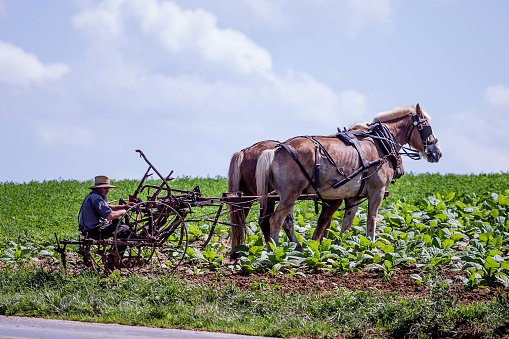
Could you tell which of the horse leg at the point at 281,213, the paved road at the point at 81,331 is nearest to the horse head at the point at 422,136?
the horse leg at the point at 281,213

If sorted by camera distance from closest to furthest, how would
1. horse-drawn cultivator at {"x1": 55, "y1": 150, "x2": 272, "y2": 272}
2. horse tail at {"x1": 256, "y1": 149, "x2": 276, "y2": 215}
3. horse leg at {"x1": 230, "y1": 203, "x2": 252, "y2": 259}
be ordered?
horse-drawn cultivator at {"x1": 55, "y1": 150, "x2": 272, "y2": 272}
horse tail at {"x1": 256, "y1": 149, "x2": 276, "y2": 215}
horse leg at {"x1": 230, "y1": 203, "x2": 252, "y2": 259}

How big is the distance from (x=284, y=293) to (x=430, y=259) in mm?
2843

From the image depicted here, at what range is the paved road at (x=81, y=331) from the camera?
6566 mm

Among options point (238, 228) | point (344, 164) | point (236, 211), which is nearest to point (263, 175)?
point (236, 211)

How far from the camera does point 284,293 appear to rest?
7.61 meters

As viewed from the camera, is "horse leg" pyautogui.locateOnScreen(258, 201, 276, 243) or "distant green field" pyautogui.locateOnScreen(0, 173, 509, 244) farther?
"distant green field" pyautogui.locateOnScreen(0, 173, 509, 244)

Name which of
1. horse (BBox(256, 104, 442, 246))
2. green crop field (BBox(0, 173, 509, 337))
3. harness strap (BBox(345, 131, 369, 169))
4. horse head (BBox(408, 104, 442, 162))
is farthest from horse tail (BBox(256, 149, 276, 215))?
horse head (BBox(408, 104, 442, 162))

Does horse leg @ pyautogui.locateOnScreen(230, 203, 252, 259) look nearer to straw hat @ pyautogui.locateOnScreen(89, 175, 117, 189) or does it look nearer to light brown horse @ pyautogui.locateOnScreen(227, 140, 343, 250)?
light brown horse @ pyautogui.locateOnScreen(227, 140, 343, 250)

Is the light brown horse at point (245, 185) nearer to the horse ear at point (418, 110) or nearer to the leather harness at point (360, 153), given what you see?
the leather harness at point (360, 153)

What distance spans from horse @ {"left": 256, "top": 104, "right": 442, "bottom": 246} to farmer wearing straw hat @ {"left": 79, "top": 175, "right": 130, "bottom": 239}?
2.40m

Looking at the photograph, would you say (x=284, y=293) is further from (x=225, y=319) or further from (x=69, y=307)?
(x=69, y=307)

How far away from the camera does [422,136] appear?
1233cm

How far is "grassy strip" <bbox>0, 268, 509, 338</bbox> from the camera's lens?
261 inches

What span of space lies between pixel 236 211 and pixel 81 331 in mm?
3759
